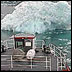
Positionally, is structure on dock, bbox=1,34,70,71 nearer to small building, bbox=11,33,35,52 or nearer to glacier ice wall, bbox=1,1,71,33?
small building, bbox=11,33,35,52

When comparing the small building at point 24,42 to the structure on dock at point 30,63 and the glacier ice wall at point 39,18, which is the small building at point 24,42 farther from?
the glacier ice wall at point 39,18

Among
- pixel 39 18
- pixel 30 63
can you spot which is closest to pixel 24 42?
pixel 30 63

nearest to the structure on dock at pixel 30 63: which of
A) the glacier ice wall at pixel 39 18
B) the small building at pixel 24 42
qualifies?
the small building at pixel 24 42

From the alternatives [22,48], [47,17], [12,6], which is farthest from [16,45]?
[12,6]

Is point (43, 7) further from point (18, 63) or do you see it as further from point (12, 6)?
point (18, 63)

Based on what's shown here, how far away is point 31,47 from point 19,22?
19.5 meters

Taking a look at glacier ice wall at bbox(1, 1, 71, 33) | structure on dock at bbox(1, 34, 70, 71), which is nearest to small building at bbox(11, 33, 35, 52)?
structure on dock at bbox(1, 34, 70, 71)

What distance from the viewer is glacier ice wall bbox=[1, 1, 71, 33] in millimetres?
25547

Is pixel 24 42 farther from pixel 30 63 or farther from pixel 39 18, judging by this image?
pixel 39 18

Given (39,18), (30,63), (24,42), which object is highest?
(39,18)

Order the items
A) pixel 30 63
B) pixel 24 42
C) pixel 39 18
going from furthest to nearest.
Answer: pixel 39 18 → pixel 24 42 → pixel 30 63

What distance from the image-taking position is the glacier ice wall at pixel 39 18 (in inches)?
1006

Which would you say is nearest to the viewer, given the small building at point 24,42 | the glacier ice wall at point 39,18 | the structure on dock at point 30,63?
the structure on dock at point 30,63

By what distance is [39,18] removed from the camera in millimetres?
25469
